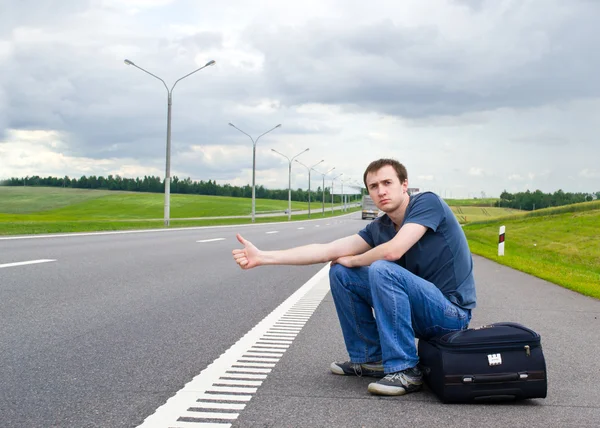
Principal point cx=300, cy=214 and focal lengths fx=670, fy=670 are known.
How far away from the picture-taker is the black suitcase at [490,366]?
3832 mm

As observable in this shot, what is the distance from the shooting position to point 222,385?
4.02 meters

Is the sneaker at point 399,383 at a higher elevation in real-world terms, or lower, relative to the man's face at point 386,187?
lower

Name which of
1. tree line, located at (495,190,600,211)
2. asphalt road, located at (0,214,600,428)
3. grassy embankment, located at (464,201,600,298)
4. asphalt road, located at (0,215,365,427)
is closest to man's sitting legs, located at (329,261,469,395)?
asphalt road, located at (0,214,600,428)

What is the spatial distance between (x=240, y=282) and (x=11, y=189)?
421 ft

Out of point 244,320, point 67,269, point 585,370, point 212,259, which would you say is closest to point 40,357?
point 244,320

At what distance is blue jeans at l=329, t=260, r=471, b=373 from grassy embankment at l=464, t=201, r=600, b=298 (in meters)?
6.58

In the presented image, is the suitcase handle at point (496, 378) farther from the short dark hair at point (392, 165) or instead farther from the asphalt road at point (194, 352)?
the short dark hair at point (392, 165)

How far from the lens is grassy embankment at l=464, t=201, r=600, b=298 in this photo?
13.7 m

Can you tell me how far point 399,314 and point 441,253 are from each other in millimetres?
517

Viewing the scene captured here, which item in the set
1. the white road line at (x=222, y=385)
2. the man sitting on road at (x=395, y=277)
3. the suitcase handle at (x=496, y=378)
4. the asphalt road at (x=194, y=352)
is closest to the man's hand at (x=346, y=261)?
the man sitting on road at (x=395, y=277)

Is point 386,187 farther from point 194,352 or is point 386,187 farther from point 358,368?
point 194,352

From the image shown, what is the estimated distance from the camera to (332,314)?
718 cm

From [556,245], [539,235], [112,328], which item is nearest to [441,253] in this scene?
[112,328]

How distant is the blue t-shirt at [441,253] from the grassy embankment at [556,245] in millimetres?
6441
